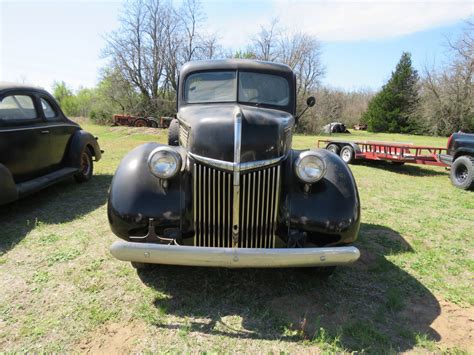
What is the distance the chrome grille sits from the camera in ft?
8.55

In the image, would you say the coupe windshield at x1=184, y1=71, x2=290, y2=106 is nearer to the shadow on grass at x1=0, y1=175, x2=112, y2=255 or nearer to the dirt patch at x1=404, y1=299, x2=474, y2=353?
the shadow on grass at x1=0, y1=175, x2=112, y2=255

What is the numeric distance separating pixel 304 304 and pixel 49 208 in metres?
4.15

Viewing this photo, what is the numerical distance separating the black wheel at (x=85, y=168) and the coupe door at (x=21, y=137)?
1.06m

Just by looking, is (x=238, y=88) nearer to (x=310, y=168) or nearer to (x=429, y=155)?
(x=310, y=168)

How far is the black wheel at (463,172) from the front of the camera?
705 centimetres

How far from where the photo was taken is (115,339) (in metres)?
2.35

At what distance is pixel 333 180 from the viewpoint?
290cm

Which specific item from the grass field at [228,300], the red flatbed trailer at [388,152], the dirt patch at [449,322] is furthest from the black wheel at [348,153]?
the dirt patch at [449,322]

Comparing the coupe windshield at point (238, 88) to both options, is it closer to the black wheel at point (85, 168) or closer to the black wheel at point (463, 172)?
the black wheel at point (85, 168)

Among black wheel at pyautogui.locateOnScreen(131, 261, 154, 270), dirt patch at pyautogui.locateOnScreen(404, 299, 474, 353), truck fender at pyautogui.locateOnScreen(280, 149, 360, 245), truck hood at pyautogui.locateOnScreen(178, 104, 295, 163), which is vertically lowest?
dirt patch at pyautogui.locateOnScreen(404, 299, 474, 353)

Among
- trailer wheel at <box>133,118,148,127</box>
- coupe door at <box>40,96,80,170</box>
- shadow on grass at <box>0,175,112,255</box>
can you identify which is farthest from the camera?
trailer wheel at <box>133,118,148,127</box>

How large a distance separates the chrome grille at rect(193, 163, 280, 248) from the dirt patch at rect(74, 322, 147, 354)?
0.79 meters

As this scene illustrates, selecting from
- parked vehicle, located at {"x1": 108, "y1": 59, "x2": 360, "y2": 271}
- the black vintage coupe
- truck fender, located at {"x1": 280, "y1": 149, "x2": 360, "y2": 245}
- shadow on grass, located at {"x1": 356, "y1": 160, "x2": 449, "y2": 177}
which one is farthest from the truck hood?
shadow on grass, located at {"x1": 356, "y1": 160, "x2": 449, "y2": 177}

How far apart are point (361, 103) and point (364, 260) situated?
54.4 m
